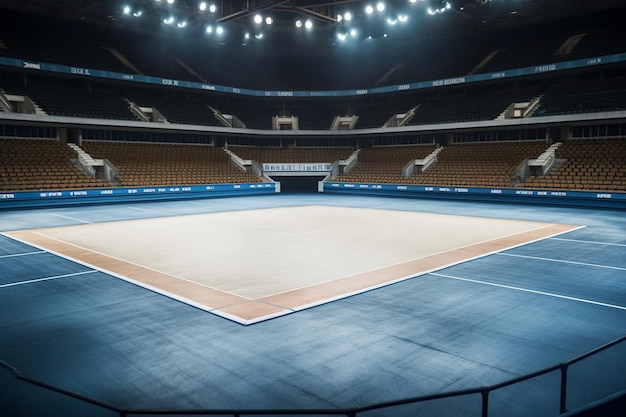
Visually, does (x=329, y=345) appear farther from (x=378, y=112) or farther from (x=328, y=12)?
(x=378, y=112)

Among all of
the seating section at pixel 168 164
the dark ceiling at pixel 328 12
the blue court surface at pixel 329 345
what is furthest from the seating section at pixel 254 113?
the blue court surface at pixel 329 345

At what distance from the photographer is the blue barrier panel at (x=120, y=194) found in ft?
89.2

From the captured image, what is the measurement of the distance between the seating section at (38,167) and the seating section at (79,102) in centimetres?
267

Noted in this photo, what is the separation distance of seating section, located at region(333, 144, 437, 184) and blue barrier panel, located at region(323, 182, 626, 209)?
46.8 inches


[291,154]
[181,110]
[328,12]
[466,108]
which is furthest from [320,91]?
[466,108]

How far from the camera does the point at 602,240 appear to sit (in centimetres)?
1576

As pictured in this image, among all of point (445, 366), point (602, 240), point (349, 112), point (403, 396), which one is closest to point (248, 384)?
point (403, 396)

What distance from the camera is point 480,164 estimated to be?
3591 cm

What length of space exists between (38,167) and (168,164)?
9852mm

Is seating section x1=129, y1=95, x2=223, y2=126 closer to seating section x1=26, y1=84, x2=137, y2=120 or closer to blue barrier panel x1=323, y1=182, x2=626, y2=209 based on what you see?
seating section x1=26, y1=84, x2=137, y2=120

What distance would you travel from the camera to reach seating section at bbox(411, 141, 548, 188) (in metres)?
33.2

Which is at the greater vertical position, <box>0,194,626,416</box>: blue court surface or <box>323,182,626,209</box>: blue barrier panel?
<box>323,182,626,209</box>: blue barrier panel

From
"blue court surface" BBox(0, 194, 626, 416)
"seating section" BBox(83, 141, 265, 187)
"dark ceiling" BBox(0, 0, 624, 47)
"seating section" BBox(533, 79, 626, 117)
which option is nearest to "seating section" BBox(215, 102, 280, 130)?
"seating section" BBox(83, 141, 265, 187)

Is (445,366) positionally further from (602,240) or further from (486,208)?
(486,208)
